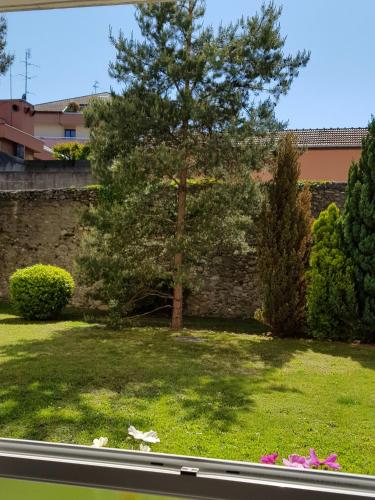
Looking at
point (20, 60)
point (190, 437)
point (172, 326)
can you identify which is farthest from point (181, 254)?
point (190, 437)

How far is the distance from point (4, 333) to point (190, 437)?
3.95 metres

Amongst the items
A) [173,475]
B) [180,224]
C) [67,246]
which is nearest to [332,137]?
[67,246]

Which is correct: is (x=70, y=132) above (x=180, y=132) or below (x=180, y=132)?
above

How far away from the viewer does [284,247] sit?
6.02m

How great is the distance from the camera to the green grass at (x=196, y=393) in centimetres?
263

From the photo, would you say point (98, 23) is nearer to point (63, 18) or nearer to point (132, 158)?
point (63, 18)

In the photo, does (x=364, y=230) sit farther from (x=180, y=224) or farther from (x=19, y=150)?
(x=19, y=150)

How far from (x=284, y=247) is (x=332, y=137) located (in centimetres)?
765

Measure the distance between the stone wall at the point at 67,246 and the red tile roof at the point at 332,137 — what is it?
4.83m

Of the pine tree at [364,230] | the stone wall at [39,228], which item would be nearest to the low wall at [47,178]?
the stone wall at [39,228]

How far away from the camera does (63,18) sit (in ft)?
7.14

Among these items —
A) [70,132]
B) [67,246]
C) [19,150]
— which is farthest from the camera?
[70,132]

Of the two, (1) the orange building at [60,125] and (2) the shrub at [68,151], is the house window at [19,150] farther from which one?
(1) the orange building at [60,125]

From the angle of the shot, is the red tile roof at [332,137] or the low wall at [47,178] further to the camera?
the red tile roof at [332,137]
